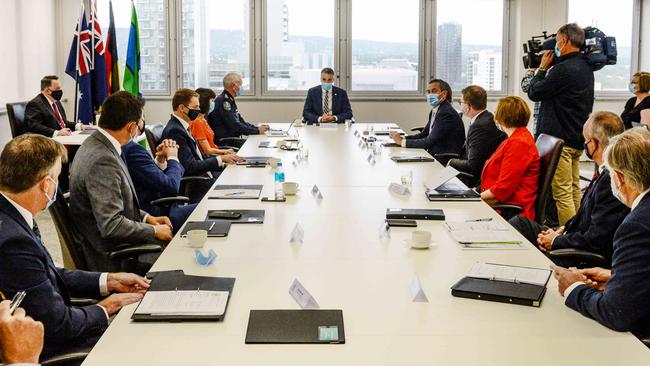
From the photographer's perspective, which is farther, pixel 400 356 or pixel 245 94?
pixel 245 94

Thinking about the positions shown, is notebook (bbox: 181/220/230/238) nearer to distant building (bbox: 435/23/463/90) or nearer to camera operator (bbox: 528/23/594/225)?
camera operator (bbox: 528/23/594/225)

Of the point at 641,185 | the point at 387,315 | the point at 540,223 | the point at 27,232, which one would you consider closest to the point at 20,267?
the point at 27,232

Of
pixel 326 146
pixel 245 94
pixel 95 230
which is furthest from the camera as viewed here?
pixel 245 94

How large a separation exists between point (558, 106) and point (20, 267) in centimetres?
479

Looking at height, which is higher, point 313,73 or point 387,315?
point 313,73

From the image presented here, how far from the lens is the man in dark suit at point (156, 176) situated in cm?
421

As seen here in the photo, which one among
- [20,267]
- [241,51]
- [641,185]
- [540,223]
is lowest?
[540,223]

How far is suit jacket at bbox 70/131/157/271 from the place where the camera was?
3.32 metres

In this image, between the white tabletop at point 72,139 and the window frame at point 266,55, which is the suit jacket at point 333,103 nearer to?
the window frame at point 266,55

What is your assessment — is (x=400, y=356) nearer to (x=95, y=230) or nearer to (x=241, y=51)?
(x=95, y=230)

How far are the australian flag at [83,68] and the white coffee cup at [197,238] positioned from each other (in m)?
6.05

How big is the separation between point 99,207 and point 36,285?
1.12 m

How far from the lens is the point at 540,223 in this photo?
14.8ft

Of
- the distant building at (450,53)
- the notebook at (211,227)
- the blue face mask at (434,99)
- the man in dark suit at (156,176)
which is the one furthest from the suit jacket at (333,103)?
the notebook at (211,227)
